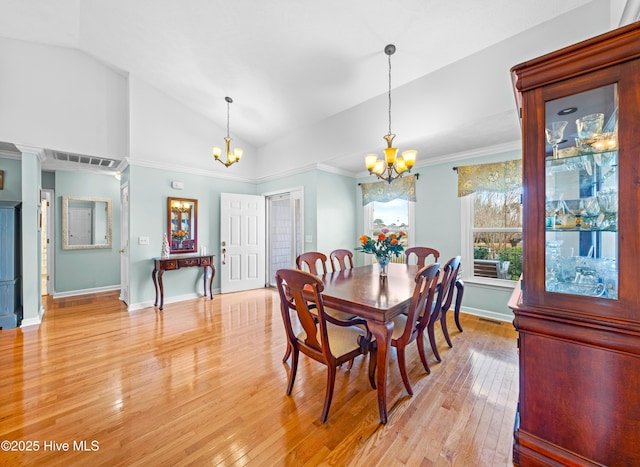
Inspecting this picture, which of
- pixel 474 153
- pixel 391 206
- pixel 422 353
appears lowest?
pixel 422 353

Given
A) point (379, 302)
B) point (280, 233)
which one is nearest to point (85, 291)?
point (280, 233)

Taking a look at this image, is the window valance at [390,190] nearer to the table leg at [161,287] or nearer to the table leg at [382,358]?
the table leg at [382,358]

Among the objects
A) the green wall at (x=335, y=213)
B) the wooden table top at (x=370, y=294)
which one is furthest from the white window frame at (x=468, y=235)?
the green wall at (x=335, y=213)

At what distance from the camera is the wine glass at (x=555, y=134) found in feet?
4.33

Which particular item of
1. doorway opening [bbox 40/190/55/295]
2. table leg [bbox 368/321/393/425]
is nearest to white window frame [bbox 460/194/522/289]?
table leg [bbox 368/321/393/425]

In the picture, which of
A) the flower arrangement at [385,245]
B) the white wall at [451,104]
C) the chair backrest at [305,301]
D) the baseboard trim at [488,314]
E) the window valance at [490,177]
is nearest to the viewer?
the chair backrest at [305,301]

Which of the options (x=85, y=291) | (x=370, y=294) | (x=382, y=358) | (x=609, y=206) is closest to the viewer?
(x=609, y=206)

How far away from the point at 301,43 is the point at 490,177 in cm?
293

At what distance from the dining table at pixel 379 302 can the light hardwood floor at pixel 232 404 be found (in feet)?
1.07

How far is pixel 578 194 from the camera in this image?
1.32 metres

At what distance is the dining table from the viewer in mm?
1678

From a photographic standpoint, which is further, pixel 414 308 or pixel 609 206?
pixel 414 308

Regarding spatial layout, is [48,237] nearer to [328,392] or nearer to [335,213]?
[335,213]

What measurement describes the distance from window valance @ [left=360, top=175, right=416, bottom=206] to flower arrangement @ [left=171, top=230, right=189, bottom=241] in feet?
10.9
